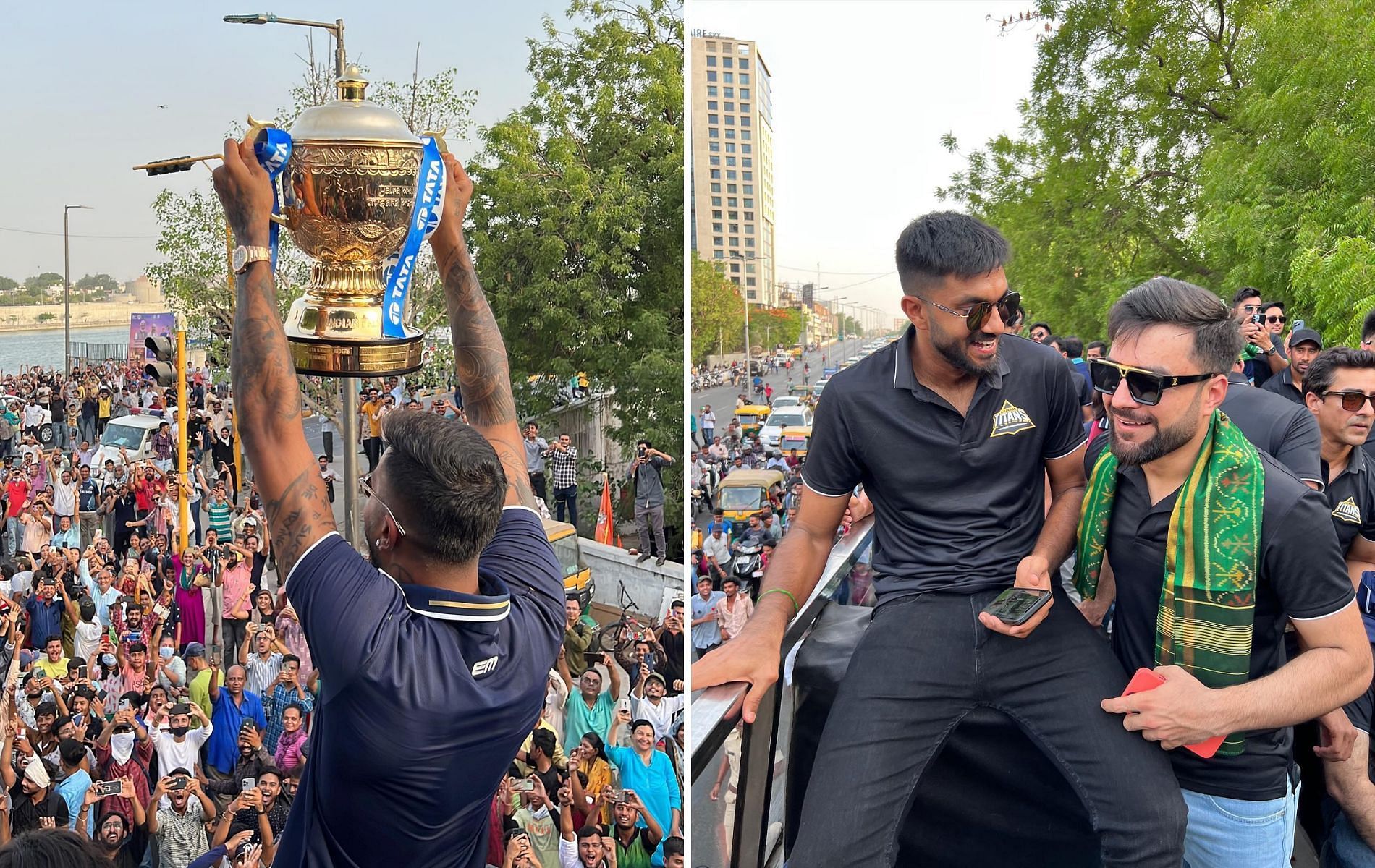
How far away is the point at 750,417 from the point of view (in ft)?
116

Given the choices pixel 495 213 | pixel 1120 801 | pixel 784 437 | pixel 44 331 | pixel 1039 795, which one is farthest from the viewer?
pixel 44 331

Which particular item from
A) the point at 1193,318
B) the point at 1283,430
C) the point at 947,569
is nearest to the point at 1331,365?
the point at 1283,430

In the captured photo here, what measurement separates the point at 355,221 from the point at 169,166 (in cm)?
42

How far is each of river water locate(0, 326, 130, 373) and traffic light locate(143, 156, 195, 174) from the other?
26212mm

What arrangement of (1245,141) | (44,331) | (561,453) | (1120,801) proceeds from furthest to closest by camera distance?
(44,331) < (561,453) < (1245,141) < (1120,801)

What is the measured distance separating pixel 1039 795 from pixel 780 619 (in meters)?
0.58

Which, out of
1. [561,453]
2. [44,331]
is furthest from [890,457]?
[44,331]

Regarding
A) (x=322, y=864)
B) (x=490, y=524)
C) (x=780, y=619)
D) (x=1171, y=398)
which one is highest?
(x=1171, y=398)

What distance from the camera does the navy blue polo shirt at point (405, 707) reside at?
1847 mm

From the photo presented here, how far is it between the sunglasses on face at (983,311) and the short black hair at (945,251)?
0.19 ft

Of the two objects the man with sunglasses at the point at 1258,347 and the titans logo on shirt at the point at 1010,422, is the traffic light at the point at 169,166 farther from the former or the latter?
the man with sunglasses at the point at 1258,347

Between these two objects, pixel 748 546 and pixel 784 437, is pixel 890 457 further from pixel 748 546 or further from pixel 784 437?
pixel 784 437

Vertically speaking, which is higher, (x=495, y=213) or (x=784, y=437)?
(x=495, y=213)

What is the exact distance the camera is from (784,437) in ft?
90.8
